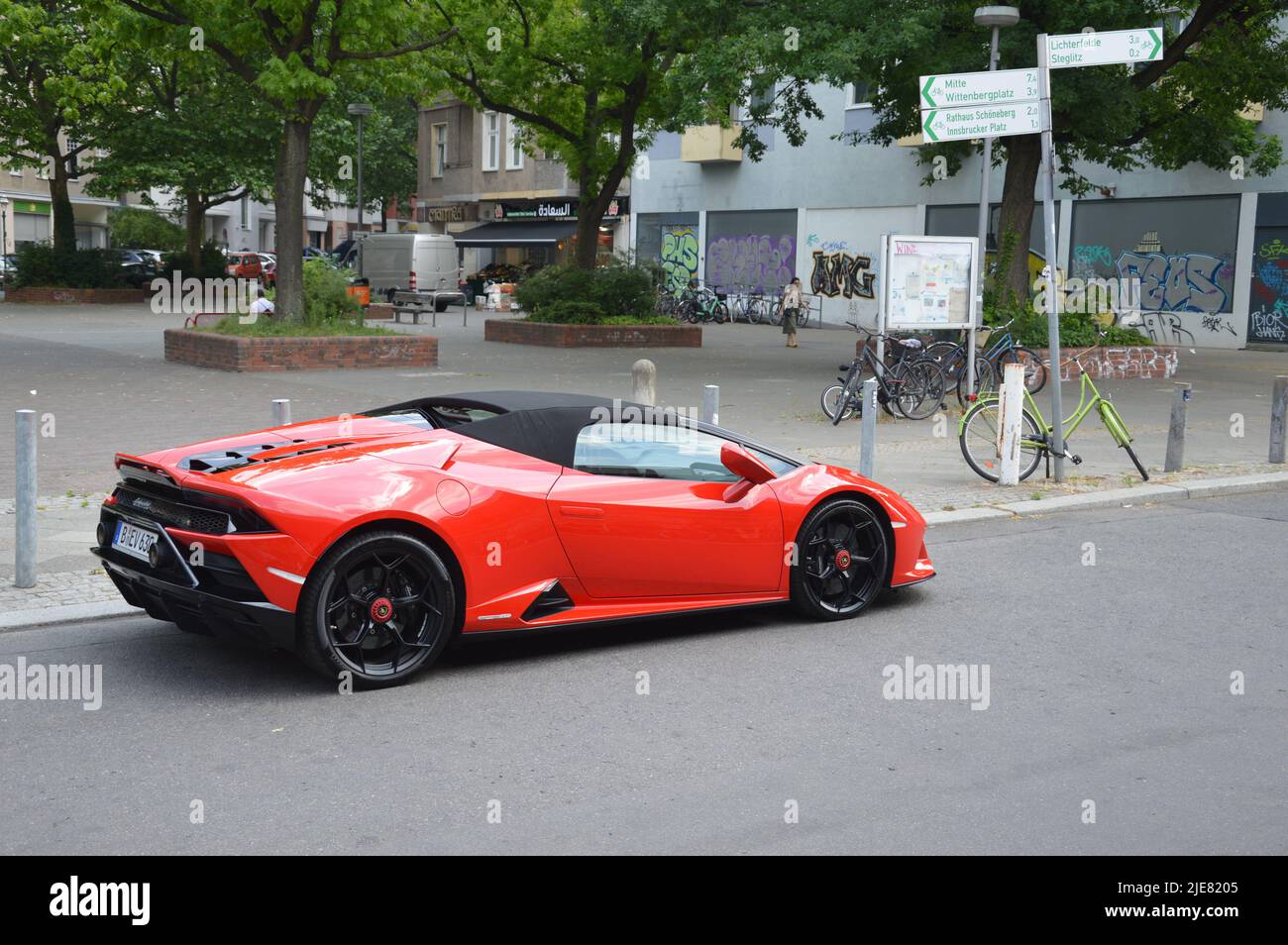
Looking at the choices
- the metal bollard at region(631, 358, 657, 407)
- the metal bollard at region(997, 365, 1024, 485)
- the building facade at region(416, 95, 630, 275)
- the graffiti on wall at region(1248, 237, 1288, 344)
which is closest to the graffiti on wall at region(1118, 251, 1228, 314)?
the graffiti on wall at region(1248, 237, 1288, 344)

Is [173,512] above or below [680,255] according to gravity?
below

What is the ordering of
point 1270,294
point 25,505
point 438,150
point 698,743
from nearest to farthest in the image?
point 698,743, point 25,505, point 1270,294, point 438,150

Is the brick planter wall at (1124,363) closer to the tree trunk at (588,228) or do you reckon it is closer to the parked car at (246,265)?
the tree trunk at (588,228)

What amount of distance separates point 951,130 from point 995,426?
2809 mm

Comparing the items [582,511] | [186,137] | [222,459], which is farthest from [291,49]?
[186,137]

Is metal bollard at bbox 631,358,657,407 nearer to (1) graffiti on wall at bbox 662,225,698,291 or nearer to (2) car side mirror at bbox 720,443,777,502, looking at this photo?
(2) car side mirror at bbox 720,443,777,502

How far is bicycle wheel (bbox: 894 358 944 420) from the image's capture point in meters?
16.2

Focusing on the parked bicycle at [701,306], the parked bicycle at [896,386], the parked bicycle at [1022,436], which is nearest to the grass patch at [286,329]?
the parked bicycle at [896,386]

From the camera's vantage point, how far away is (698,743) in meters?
5.22

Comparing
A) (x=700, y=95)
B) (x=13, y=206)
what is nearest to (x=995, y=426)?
(x=700, y=95)

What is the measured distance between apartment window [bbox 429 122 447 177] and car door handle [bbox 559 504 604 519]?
2096 inches

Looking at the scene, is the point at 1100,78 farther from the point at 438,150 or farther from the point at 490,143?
the point at 438,150

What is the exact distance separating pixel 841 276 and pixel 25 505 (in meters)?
35.1
